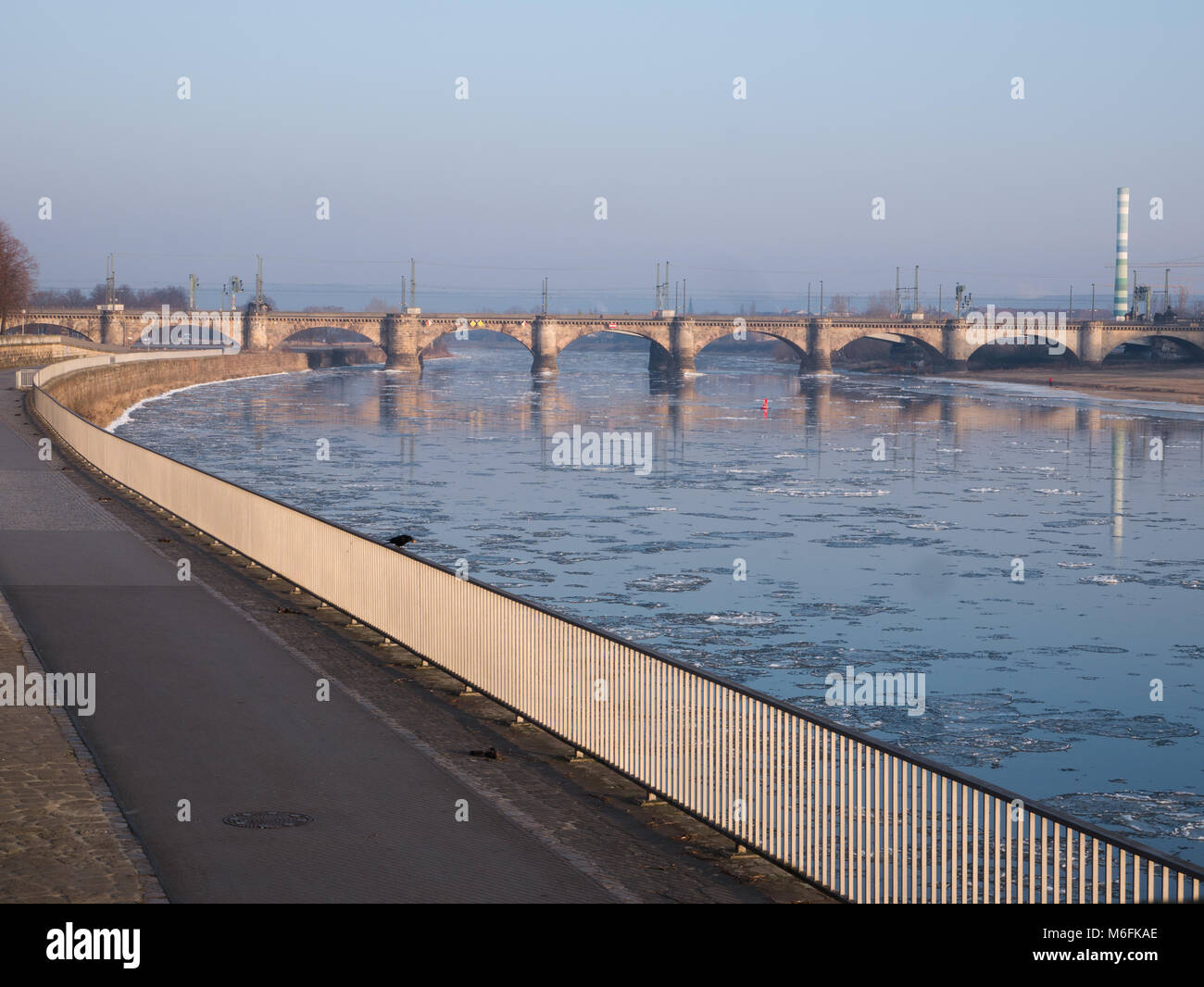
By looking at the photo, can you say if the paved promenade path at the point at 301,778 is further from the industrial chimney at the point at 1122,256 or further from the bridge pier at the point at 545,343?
the industrial chimney at the point at 1122,256

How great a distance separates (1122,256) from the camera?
169875 millimetres

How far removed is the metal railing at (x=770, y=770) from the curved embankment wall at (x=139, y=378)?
4135 centimetres

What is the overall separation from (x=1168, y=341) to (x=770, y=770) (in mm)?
156309

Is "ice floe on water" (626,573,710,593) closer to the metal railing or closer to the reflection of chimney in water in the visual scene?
the metal railing

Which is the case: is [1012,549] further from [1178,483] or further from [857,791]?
→ [857,791]

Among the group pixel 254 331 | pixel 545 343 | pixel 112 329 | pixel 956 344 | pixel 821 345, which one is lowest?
pixel 821 345

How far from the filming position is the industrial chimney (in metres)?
168

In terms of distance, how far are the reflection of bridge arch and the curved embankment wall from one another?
82441 mm

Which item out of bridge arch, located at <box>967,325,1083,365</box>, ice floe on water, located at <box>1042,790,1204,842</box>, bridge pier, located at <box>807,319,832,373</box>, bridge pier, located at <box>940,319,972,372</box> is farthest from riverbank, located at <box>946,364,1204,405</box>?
ice floe on water, located at <box>1042,790,1204,842</box>

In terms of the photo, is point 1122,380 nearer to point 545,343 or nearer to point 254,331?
point 545,343

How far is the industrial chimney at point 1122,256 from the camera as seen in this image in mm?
168125

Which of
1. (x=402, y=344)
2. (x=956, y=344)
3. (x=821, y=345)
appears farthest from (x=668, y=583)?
(x=821, y=345)
